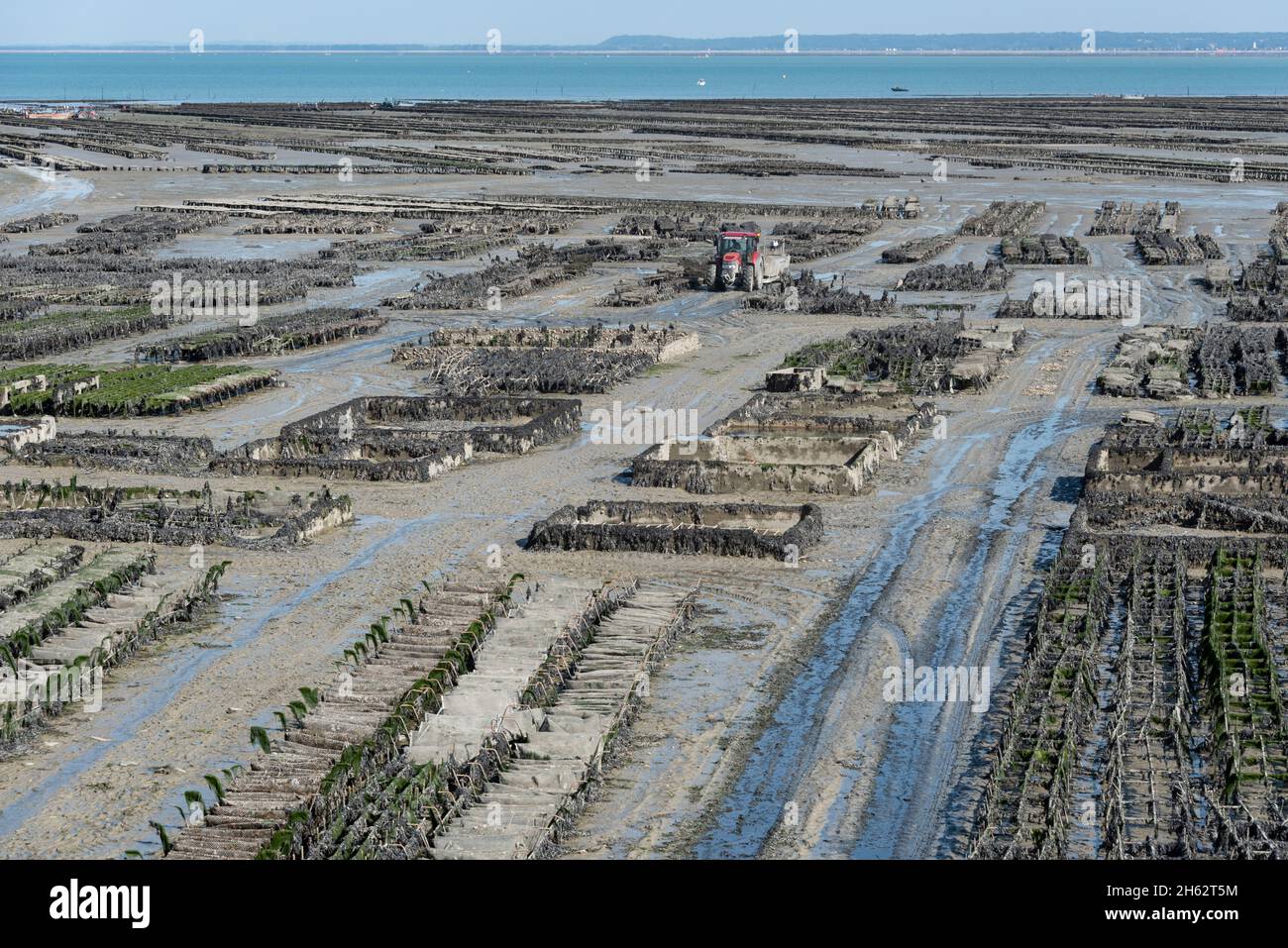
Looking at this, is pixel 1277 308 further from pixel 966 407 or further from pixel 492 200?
pixel 492 200

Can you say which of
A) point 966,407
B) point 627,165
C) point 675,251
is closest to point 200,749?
point 966,407
